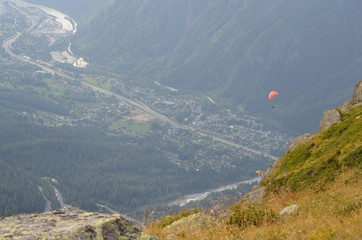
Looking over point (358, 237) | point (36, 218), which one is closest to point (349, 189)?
point (358, 237)

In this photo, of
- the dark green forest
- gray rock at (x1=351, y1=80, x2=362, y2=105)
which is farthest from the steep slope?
the dark green forest

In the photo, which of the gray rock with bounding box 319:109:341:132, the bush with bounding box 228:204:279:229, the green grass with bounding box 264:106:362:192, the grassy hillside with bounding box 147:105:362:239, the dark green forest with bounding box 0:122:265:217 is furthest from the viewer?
the dark green forest with bounding box 0:122:265:217

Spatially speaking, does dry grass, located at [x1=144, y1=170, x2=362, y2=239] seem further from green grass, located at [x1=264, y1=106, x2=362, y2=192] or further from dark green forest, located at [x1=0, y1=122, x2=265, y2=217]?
dark green forest, located at [x1=0, y1=122, x2=265, y2=217]

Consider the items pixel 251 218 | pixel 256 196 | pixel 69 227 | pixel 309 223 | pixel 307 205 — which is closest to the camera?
pixel 69 227

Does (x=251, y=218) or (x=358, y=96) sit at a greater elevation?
(x=358, y=96)

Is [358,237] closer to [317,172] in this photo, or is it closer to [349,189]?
[349,189]

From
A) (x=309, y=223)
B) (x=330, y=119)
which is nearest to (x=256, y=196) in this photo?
(x=309, y=223)

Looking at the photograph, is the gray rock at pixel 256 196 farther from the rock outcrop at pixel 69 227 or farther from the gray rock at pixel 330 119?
the rock outcrop at pixel 69 227

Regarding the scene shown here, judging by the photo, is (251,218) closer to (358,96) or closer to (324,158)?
(324,158)
